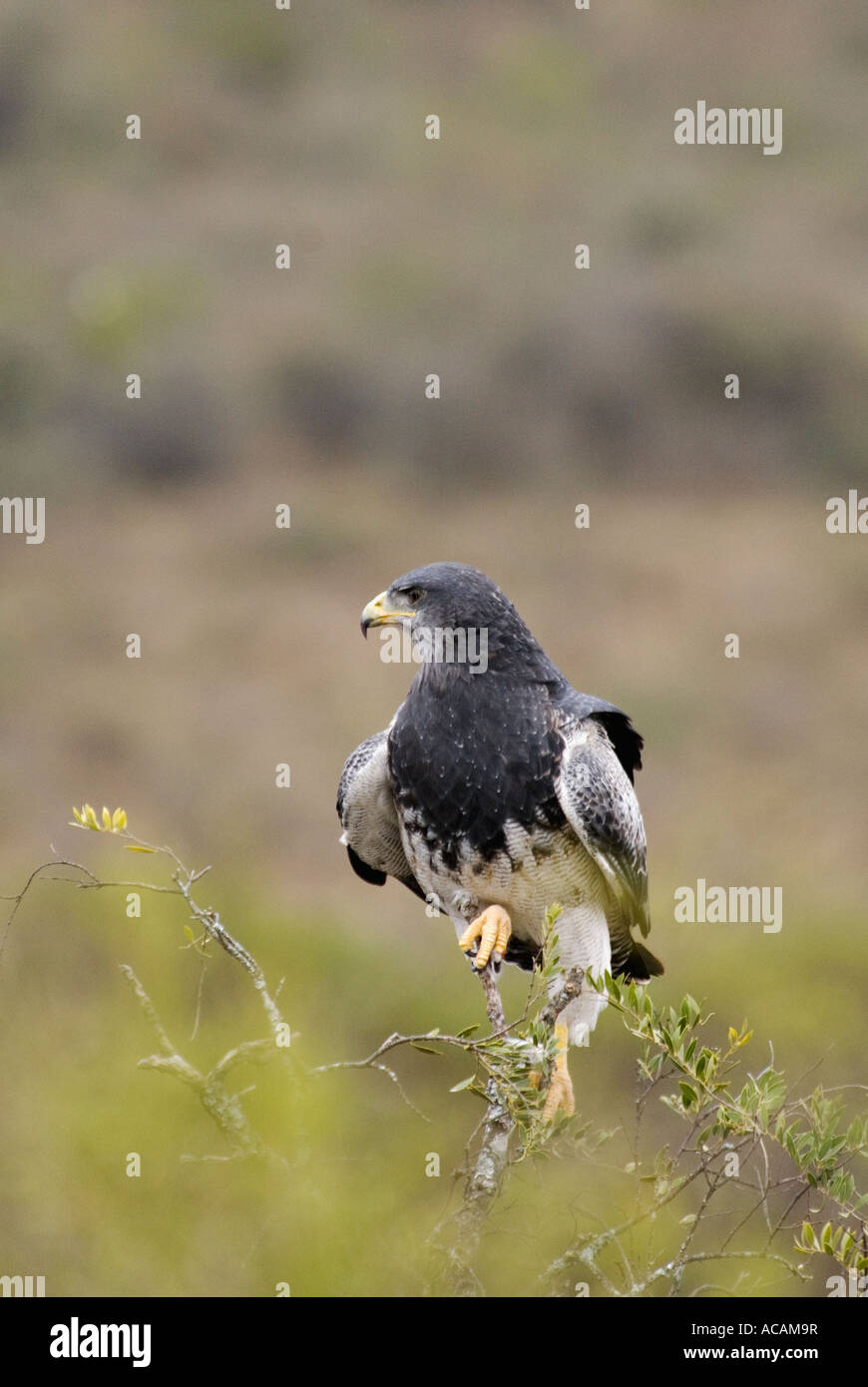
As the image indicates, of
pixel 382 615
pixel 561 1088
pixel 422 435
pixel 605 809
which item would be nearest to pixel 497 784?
pixel 605 809

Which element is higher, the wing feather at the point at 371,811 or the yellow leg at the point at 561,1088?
the wing feather at the point at 371,811

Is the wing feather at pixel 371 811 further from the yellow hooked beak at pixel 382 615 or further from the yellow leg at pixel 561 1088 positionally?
the yellow leg at pixel 561 1088

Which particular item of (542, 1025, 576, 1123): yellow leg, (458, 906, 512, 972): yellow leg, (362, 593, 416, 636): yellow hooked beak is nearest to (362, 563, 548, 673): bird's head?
(362, 593, 416, 636): yellow hooked beak

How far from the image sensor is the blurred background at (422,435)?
16328mm

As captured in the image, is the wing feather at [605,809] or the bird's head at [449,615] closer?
the wing feather at [605,809]

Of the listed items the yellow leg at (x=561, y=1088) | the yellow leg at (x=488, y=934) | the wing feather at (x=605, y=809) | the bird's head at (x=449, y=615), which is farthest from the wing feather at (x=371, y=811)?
the yellow leg at (x=561, y=1088)

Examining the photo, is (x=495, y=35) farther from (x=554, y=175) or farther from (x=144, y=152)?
(x=144, y=152)

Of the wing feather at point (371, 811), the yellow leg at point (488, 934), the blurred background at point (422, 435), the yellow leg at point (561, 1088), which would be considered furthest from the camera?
the blurred background at point (422, 435)

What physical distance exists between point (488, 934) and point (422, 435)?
23.6m

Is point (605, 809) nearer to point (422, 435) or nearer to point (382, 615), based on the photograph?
point (382, 615)

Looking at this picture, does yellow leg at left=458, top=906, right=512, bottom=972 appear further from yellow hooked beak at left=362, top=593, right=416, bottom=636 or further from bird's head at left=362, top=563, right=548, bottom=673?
yellow hooked beak at left=362, top=593, right=416, bottom=636

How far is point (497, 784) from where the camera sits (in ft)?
18.6

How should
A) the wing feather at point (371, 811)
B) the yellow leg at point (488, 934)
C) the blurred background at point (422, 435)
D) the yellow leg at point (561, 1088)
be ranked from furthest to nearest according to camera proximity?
the blurred background at point (422, 435) < the wing feather at point (371, 811) < the yellow leg at point (488, 934) < the yellow leg at point (561, 1088)

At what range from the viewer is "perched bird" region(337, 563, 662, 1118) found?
18.6 feet
